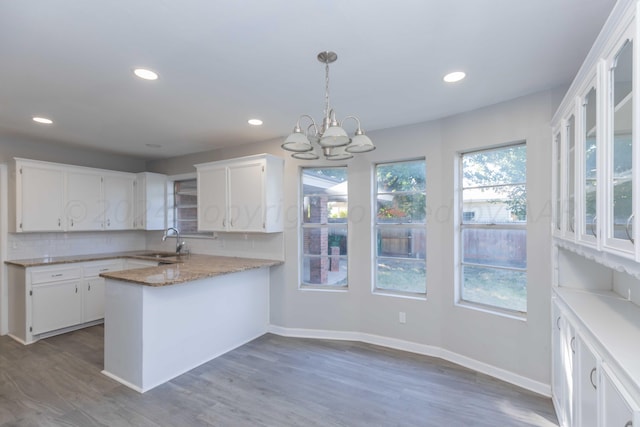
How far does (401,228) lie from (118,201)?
4314mm

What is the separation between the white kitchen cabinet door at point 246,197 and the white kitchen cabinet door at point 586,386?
3092mm

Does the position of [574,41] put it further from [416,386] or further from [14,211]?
[14,211]

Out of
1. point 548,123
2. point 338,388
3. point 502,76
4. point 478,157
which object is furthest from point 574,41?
point 338,388

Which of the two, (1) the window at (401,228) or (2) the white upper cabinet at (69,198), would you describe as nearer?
(1) the window at (401,228)

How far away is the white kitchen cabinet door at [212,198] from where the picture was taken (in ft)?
13.6

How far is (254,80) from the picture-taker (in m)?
2.42

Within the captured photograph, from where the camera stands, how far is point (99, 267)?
4.38 meters

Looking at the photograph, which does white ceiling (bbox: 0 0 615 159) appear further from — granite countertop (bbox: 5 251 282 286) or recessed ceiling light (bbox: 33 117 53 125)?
granite countertop (bbox: 5 251 282 286)

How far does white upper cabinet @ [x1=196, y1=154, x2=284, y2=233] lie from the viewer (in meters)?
3.85

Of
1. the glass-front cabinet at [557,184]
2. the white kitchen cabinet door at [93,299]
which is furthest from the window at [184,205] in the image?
the glass-front cabinet at [557,184]

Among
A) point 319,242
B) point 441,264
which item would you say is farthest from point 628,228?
point 319,242

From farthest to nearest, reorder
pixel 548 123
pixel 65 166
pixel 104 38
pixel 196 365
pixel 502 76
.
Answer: pixel 65 166 < pixel 196 365 < pixel 548 123 < pixel 502 76 < pixel 104 38

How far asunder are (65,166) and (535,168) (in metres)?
5.55

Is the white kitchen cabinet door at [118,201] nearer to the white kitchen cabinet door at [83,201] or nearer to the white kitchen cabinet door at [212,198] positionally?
the white kitchen cabinet door at [83,201]
